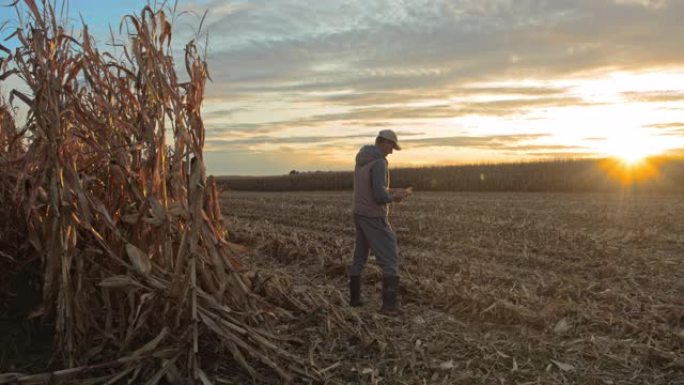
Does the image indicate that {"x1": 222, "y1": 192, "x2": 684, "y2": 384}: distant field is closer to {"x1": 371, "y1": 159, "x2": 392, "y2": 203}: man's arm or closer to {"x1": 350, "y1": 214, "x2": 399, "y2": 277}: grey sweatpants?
{"x1": 350, "y1": 214, "x2": 399, "y2": 277}: grey sweatpants

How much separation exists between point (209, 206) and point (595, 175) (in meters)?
23.2

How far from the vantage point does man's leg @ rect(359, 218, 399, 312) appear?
21.1 feet

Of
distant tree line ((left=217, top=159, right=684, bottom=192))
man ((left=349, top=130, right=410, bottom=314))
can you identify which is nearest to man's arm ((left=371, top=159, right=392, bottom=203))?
man ((left=349, top=130, right=410, bottom=314))

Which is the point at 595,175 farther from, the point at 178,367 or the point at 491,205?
the point at 178,367

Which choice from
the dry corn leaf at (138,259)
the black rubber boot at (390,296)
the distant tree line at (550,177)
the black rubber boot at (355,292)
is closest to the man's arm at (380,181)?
the black rubber boot at (390,296)

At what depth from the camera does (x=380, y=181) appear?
634 cm

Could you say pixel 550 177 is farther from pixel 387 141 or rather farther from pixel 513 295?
pixel 387 141

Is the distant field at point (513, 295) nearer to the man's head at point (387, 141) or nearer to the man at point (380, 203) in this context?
the man at point (380, 203)

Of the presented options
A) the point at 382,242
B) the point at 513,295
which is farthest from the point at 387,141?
the point at 513,295

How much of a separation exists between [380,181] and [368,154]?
1.07 feet

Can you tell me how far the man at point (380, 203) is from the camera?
635 centimetres

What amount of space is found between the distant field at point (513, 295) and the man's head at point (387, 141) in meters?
1.69

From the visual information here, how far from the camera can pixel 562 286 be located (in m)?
7.19

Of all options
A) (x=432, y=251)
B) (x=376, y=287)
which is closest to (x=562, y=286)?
(x=376, y=287)
